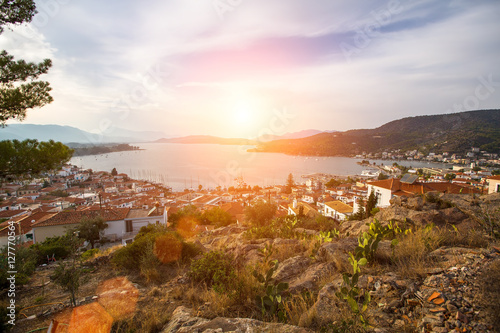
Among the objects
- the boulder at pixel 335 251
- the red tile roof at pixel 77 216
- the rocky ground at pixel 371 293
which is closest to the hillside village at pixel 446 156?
the boulder at pixel 335 251

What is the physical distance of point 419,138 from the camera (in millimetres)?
93688

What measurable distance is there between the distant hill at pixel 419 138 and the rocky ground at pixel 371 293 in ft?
296

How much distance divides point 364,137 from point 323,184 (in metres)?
74.7

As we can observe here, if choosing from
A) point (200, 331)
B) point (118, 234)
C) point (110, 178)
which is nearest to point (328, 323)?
point (200, 331)

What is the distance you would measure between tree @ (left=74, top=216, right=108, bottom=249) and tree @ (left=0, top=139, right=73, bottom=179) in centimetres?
1089

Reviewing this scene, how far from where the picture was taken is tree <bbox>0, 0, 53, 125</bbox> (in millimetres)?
4660

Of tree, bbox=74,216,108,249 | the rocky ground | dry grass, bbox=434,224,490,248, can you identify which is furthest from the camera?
tree, bbox=74,216,108,249

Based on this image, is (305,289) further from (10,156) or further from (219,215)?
(219,215)

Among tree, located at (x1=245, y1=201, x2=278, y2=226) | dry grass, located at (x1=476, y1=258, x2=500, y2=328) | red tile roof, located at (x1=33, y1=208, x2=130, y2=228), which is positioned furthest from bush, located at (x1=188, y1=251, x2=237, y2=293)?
red tile roof, located at (x1=33, y1=208, x2=130, y2=228)

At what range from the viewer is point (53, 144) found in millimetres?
5562

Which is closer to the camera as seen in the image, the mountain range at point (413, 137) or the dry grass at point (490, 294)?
the dry grass at point (490, 294)

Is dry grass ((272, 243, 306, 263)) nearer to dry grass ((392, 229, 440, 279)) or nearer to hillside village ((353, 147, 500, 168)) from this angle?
dry grass ((392, 229, 440, 279))

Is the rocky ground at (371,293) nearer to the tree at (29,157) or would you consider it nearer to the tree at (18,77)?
the tree at (29,157)

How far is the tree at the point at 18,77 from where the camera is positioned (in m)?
4.66
